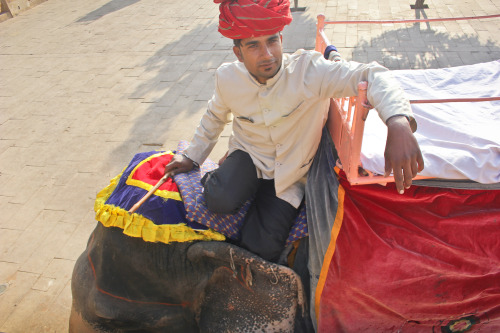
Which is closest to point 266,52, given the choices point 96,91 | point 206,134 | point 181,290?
point 206,134

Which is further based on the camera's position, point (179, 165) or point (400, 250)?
point (179, 165)

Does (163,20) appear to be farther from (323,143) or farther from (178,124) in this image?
(323,143)

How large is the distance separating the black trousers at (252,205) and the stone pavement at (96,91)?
5.55 feet

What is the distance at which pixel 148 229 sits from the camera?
73.2 inches

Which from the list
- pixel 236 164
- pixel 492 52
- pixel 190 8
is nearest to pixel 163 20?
pixel 190 8

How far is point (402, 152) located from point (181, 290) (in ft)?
4.07

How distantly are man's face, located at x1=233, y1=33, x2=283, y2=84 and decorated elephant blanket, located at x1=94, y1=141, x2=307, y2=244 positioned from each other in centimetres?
69

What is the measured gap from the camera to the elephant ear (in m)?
1.82

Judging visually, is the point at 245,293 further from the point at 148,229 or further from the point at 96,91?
the point at 96,91

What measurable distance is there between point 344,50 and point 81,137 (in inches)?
151

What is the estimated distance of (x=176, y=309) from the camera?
2.01 meters

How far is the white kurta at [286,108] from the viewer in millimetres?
1828

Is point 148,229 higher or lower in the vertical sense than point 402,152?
lower

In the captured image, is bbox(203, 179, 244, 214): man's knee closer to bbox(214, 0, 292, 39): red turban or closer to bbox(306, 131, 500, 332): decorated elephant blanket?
bbox(306, 131, 500, 332): decorated elephant blanket
